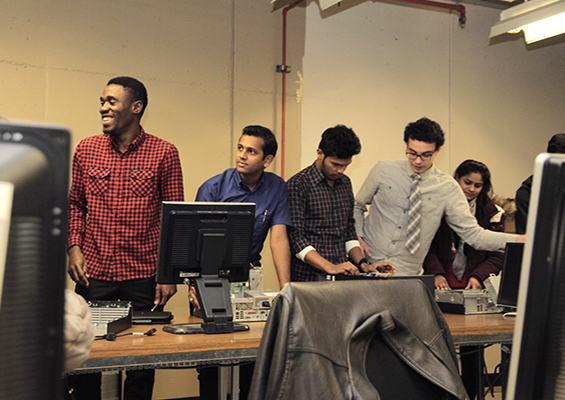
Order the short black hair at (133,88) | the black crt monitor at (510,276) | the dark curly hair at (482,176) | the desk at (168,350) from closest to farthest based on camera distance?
the desk at (168,350) → the black crt monitor at (510,276) → the short black hair at (133,88) → the dark curly hair at (482,176)

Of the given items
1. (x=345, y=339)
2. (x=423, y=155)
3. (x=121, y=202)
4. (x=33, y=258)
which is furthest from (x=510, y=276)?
(x=33, y=258)

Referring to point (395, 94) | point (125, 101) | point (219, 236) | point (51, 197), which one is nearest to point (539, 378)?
point (51, 197)

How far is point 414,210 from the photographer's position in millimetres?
2805

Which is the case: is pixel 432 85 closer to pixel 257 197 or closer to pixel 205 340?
pixel 257 197

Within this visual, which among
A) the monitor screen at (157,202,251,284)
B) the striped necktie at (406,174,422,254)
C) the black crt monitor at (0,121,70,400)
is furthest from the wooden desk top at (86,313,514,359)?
the black crt monitor at (0,121,70,400)

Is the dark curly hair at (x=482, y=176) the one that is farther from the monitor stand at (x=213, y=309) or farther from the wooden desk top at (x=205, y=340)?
the monitor stand at (x=213, y=309)

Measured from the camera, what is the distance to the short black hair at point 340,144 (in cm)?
276

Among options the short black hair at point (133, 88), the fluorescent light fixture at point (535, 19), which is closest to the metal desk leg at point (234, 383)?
the short black hair at point (133, 88)

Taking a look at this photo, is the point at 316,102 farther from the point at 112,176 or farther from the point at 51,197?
the point at 51,197

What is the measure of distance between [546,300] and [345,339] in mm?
572

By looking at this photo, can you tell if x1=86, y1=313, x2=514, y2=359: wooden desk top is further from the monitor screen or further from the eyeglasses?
the eyeglasses

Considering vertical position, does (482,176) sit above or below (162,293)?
above

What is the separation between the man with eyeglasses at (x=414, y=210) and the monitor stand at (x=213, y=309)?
3.74ft

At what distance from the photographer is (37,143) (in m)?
0.45
